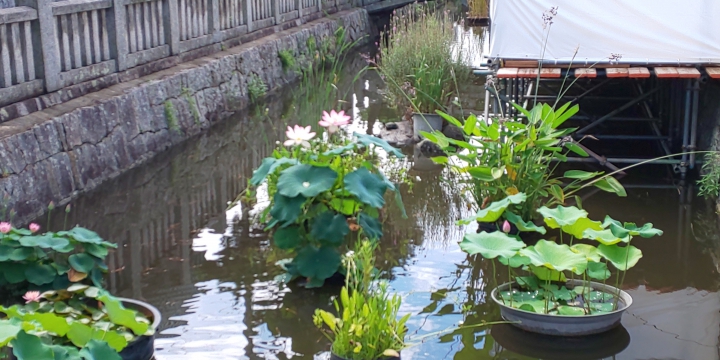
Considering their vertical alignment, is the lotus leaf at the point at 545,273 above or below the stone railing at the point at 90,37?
below

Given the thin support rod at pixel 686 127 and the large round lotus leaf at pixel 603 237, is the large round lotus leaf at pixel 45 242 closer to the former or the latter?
the large round lotus leaf at pixel 603 237

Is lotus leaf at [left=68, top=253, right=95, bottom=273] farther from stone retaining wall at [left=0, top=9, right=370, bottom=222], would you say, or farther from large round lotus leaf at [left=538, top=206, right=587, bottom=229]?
large round lotus leaf at [left=538, top=206, right=587, bottom=229]

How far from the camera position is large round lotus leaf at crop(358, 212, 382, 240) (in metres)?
5.00

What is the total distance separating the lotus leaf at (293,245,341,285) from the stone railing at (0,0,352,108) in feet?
9.86

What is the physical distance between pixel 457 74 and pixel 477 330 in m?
5.80

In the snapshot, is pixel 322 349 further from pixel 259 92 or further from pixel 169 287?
pixel 259 92

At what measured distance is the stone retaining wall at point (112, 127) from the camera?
20.2 ft

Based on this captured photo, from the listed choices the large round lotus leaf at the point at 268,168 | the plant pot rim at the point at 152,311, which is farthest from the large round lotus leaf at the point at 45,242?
the large round lotus leaf at the point at 268,168

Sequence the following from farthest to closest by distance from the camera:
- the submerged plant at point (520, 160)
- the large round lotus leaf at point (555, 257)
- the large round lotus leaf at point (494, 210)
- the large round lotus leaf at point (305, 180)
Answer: the submerged plant at point (520, 160) < the large round lotus leaf at point (494, 210) < the large round lotus leaf at point (305, 180) < the large round lotus leaf at point (555, 257)

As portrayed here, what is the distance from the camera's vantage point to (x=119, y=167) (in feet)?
24.7

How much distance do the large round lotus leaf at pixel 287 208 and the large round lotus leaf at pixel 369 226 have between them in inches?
15.5

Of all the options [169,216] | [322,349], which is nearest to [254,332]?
[322,349]

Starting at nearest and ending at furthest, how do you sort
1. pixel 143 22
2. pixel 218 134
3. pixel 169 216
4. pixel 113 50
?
pixel 169 216
pixel 113 50
pixel 143 22
pixel 218 134

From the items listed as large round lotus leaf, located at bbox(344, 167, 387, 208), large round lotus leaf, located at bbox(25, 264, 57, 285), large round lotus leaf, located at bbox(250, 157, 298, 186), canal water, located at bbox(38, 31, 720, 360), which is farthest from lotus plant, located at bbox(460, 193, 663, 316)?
large round lotus leaf, located at bbox(25, 264, 57, 285)
